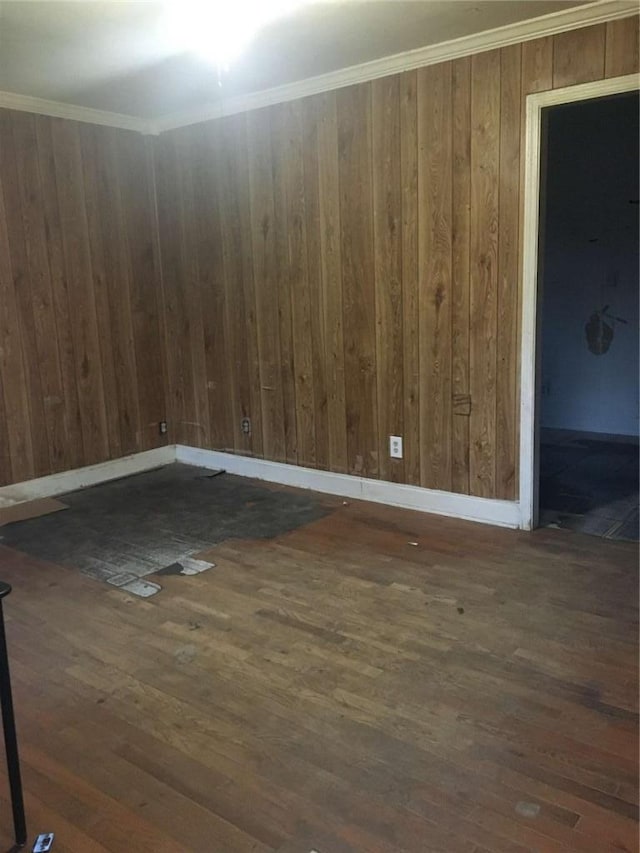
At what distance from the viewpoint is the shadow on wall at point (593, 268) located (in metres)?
5.17

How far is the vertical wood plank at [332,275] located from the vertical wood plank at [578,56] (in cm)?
123

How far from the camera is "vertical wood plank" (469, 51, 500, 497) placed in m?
3.35

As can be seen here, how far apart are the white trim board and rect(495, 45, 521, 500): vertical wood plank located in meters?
0.11

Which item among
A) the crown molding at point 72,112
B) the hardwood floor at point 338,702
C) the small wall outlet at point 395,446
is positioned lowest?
the hardwood floor at point 338,702

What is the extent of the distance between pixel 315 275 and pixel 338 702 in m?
2.63

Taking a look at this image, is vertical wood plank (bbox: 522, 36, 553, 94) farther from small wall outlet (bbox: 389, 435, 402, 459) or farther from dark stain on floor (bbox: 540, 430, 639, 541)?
dark stain on floor (bbox: 540, 430, 639, 541)

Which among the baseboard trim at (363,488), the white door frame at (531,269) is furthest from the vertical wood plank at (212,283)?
the white door frame at (531,269)

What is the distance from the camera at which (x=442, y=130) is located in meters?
3.51

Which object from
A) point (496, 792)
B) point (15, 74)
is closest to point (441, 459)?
point (496, 792)

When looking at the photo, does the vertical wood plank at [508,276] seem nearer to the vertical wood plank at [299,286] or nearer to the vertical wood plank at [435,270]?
the vertical wood plank at [435,270]

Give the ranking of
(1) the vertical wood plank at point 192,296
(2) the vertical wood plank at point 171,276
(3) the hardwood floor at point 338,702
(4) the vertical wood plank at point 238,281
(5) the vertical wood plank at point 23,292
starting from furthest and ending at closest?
(2) the vertical wood plank at point 171,276 → (1) the vertical wood plank at point 192,296 → (4) the vertical wood plank at point 238,281 → (5) the vertical wood plank at point 23,292 → (3) the hardwood floor at point 338,702

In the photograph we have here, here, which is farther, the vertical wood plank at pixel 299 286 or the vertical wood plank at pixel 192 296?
the vertical wood plank at pixel 192 296

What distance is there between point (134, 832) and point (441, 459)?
2.55 meters

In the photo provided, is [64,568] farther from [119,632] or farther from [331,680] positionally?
[331,680]
